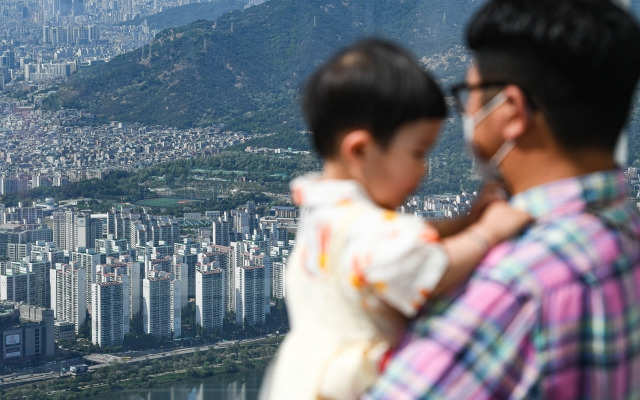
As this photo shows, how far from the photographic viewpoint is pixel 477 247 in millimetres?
510

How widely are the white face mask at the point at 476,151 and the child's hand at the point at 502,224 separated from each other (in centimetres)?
3

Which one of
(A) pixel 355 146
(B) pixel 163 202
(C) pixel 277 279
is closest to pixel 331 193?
(A) pixel 355 146

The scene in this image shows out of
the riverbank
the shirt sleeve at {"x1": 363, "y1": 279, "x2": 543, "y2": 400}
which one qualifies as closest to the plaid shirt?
the shirt sleeve at {"x1": 363, "y1": 279, "x2": 543, "y2": 400}

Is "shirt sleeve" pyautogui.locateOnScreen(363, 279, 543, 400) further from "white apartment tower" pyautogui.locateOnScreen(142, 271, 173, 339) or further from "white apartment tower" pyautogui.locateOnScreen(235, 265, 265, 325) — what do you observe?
"white apartment tower" pyautogui.locateOnScreen(235, 265, 265, 325)

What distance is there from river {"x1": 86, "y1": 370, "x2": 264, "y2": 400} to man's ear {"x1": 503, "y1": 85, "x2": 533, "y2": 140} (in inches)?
431

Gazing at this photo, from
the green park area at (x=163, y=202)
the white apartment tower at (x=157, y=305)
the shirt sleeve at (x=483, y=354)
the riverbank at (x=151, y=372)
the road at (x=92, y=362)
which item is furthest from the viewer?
the green park area at (x=163, y=202)

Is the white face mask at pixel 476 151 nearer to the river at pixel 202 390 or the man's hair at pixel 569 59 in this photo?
the man's hair at pixel 569 59

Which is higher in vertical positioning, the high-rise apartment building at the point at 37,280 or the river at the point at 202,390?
the high-rise apartment building at the point at 37,280

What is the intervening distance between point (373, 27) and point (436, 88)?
20.6 meters

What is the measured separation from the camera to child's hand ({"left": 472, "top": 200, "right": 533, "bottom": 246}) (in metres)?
0.52

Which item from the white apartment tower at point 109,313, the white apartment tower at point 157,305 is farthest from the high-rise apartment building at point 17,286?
the white apartment tower at point 157,305

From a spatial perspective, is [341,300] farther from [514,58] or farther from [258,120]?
[258,120]

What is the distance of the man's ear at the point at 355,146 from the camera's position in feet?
1.83

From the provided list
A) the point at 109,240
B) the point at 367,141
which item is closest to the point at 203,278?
the point at 109,240
